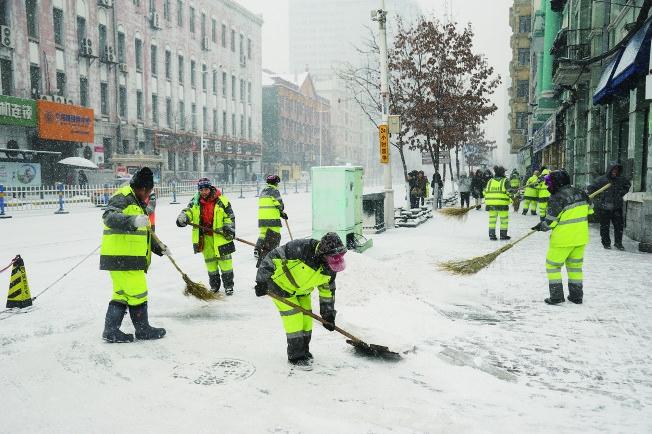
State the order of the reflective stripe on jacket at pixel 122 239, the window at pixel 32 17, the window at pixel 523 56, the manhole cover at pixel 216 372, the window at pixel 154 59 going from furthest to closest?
the window at pixel 523 56, the window at pixel 154 59, the window at pixel 32 17, the reflective stripe on jacket at pixel 122 239, the manhole cover at pixel 216 372

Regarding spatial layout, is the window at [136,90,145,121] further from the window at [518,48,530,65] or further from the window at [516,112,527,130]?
the window at [516,112,527,130]

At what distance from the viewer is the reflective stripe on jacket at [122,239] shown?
4.80 m

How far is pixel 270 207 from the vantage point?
8.80 metres

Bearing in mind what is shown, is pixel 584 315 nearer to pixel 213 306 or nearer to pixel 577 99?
pixel 213 306

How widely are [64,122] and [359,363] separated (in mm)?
29304

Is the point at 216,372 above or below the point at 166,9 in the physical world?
below

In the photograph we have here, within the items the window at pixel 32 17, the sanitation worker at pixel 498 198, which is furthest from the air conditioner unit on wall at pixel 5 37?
the sanitation worker at pixel 498 198

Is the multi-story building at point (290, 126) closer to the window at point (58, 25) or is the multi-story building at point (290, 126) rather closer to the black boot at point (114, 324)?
the window at point (58, 25)

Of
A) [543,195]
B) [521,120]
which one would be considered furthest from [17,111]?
[521,120]

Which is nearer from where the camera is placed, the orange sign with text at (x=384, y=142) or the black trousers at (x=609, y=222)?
the black trousers at (x=609, y=222)

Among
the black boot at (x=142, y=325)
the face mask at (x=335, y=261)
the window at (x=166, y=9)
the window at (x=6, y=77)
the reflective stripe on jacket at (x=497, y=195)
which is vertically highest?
the window at (x=166, y=9)

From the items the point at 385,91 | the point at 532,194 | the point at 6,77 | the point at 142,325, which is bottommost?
the point at 142,325

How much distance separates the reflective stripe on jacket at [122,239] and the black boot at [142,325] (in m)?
0.43

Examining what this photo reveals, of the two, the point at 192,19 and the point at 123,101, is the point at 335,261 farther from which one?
the point at 192,19
